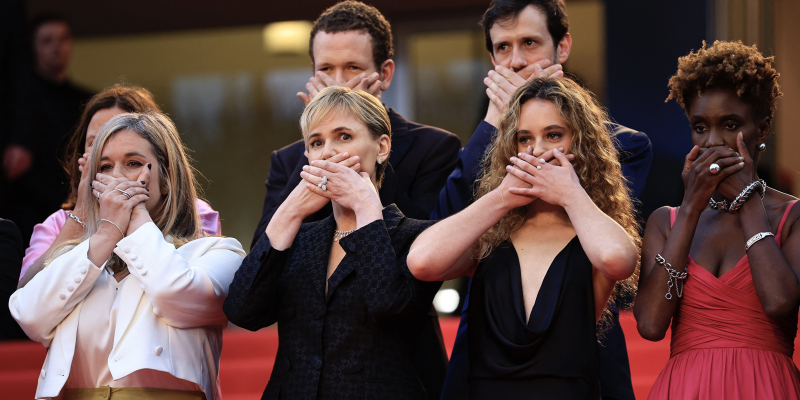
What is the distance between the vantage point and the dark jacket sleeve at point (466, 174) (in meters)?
3.00

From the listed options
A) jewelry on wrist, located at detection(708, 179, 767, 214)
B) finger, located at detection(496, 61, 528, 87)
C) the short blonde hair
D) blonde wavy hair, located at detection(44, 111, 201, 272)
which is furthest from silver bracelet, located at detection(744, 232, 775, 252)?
blonde wavy hair, located at detection(44, 111, 201, 272)

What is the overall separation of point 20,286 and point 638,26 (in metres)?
4.61

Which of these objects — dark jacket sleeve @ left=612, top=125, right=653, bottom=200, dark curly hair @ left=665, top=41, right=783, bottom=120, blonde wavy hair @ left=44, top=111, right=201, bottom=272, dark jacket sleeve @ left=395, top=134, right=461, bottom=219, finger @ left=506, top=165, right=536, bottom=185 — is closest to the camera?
finger @ left=506, top=165, right=536, bottom=185

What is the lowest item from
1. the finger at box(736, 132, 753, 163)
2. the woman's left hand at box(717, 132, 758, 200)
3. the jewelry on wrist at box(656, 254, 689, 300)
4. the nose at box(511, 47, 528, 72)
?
the jewelry on wrist at box(656, 254, 689, 300)

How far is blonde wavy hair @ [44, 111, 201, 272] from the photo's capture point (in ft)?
9.43

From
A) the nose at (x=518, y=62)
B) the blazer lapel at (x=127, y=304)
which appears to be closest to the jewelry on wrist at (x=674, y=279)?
the nose at (x=518, y=62)

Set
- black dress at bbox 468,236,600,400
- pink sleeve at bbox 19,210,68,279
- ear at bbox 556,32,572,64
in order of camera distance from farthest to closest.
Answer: ear at bbox 556,32,572,64
pink sleeve at bbox 19,210,68,279
black dress at bbox 468,236,600,400

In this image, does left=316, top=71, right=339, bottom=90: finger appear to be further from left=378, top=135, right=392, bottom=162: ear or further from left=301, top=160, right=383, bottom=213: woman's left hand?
left=301, top=160, right=383, bottom=213: woman's left hand

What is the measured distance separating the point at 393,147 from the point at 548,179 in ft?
3.14

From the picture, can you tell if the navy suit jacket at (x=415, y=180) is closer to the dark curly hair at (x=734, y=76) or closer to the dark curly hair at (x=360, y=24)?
the dark curly hair at (x=360, y=24)

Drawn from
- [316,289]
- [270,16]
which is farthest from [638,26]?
[316,289]

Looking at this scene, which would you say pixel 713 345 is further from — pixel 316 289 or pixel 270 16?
pixel 270 16

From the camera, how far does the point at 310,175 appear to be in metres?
2.61

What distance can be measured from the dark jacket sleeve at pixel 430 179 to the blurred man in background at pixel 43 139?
3.21m
